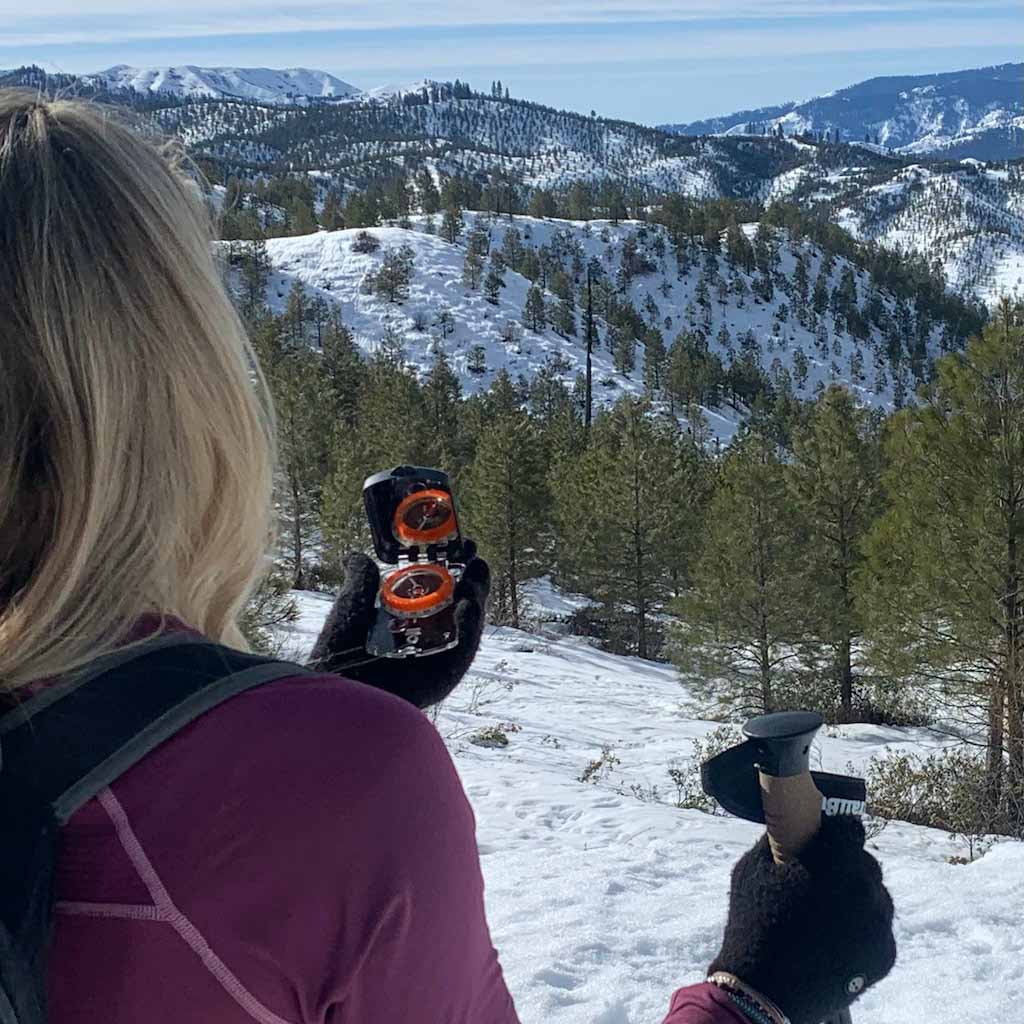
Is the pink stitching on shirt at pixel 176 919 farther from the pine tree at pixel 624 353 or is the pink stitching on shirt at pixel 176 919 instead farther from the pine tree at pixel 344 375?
the pine tree at pixel 624 353

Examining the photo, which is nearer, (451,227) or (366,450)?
(366,450)

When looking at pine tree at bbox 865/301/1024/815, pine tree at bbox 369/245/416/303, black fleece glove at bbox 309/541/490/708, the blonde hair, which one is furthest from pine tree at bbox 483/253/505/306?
the blonde hair

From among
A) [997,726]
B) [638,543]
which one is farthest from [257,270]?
[997,726]

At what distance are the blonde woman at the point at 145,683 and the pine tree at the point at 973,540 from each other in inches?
474

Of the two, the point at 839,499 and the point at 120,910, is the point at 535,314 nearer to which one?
the point at 839,499

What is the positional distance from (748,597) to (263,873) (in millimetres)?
17969

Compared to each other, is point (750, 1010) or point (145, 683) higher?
point (145, 683)

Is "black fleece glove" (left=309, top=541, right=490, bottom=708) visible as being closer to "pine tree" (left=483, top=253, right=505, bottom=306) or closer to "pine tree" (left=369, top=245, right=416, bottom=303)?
"pine tree" (left=369, top=245, right=416, bottom=303)

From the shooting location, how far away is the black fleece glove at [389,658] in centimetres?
166

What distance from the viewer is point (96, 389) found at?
850mm

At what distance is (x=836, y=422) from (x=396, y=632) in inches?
710

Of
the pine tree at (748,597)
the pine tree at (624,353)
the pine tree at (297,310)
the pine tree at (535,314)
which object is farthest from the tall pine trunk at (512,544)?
the pine tree at (535,314)

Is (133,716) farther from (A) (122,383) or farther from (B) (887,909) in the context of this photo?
(B) (887,909)

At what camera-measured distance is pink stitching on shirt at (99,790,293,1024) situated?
72 cm
